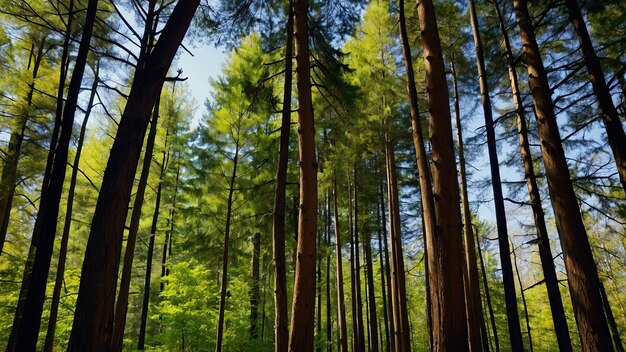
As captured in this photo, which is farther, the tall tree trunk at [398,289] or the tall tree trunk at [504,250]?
the tall tree trunk at [398,289]

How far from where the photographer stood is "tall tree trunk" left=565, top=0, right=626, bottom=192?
634 cm

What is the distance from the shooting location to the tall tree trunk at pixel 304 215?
16.9ft

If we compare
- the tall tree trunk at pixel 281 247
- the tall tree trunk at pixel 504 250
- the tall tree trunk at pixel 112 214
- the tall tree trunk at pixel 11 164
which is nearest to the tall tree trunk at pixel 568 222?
the tall tree trunk at pixel 504 250

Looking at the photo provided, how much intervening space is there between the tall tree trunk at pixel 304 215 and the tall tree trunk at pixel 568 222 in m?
3.85

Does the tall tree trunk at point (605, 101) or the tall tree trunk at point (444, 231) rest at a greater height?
the tall tree trunk at point (605, 101)

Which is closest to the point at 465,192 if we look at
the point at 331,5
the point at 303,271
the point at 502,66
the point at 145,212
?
the point at 502,66

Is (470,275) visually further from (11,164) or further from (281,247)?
(11,164)

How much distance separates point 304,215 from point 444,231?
2.24 metres

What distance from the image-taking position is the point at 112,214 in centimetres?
273

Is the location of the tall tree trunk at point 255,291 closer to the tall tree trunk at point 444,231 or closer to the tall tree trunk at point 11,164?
the tall tree trunk at point 11,164

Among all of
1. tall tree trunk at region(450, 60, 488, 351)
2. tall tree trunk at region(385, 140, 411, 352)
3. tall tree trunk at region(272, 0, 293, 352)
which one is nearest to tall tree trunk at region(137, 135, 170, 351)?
tall tree trunk at region(272, 0, 293, 352)

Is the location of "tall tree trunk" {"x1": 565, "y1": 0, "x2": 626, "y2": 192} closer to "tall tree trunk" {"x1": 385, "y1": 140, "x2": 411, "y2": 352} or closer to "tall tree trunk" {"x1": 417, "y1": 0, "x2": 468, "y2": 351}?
"tall tree trunk" {"x1": 417, "y1": 0, "x2": 468, "y2": 351}

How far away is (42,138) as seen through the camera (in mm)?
11445

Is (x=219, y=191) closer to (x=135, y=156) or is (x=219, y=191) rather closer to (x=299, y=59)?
(x=299, y=59)
